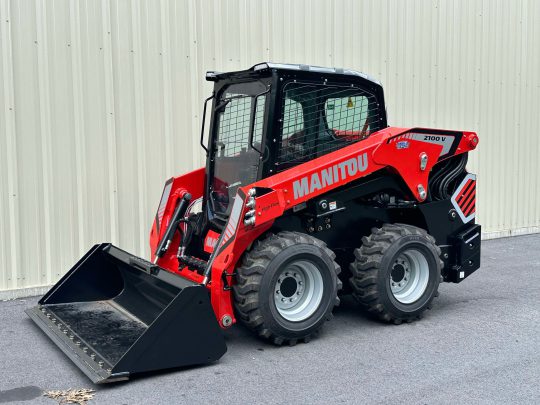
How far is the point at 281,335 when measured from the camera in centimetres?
573

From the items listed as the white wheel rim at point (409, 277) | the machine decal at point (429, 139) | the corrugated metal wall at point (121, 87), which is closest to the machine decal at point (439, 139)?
the machine decal at point (429, 139)

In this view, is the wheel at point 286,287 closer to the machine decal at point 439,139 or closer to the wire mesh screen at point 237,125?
the wire mesh screen at point 237,125

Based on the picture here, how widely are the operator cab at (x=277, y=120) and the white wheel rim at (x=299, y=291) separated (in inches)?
33.7

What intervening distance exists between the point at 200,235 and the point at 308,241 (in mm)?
1233

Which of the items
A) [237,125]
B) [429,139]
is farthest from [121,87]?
[429,139]

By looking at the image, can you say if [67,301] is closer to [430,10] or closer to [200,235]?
[200,235]

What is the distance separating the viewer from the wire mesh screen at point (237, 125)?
6.09 meters

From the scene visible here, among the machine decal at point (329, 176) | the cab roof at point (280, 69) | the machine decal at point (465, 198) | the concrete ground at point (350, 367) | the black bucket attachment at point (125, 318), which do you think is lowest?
the concrete ground at point (350, 367)

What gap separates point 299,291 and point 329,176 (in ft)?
3.46

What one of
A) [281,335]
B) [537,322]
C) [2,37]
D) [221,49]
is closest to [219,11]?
[221,49]

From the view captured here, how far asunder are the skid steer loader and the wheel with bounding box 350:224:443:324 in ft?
0.04

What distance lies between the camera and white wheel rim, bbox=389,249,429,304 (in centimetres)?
659

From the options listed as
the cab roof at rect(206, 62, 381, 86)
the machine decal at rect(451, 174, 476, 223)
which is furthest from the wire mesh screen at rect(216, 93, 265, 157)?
the machine decal at rect(451, 174, 476, 223)

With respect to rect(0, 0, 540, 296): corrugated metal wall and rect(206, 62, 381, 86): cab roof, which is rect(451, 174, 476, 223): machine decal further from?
rect(0, 0, 540, 296): corrugated metal wall
